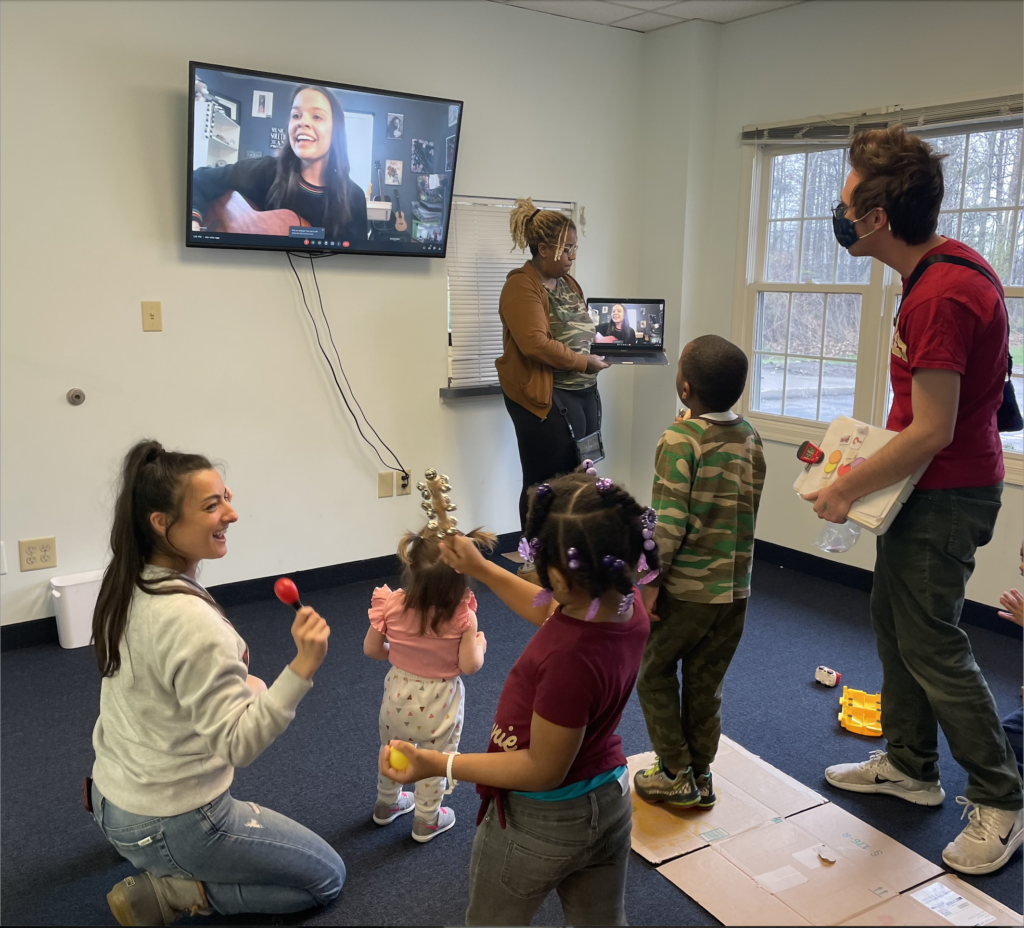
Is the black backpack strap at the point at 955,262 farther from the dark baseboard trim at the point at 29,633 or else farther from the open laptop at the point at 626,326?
the dark baseboard trim at the point at 29,633

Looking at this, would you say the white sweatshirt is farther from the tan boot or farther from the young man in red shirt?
the young man in red shirt

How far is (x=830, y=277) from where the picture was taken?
3.96 meters

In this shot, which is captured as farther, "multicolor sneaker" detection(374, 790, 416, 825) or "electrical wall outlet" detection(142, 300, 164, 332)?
"electrical wall outlet" detection(142, 300, 164, 332)

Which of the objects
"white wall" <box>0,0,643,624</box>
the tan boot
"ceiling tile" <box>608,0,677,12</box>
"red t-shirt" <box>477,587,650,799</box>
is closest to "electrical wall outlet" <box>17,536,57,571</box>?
"white wall" <box>0,0,643,624</box>

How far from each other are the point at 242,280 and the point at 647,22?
2.30 metres

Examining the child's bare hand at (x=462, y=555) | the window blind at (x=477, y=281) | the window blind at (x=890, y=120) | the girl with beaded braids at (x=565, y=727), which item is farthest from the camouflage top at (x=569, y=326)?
the girl with beaded braids at (x=565, y=727)

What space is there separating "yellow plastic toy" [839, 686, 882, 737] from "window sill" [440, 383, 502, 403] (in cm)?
203

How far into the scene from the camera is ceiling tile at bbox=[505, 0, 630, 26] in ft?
12.6

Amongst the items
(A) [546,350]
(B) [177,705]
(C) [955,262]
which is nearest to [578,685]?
(B) [177,705]

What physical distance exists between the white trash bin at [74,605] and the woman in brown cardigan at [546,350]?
1758 millimetres

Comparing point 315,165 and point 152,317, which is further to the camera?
point 315,165

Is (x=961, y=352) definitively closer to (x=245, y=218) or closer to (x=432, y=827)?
(x=432, y=827)

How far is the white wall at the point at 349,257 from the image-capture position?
3045 millimetres

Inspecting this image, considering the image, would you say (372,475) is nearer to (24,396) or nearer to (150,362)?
(150,362)
